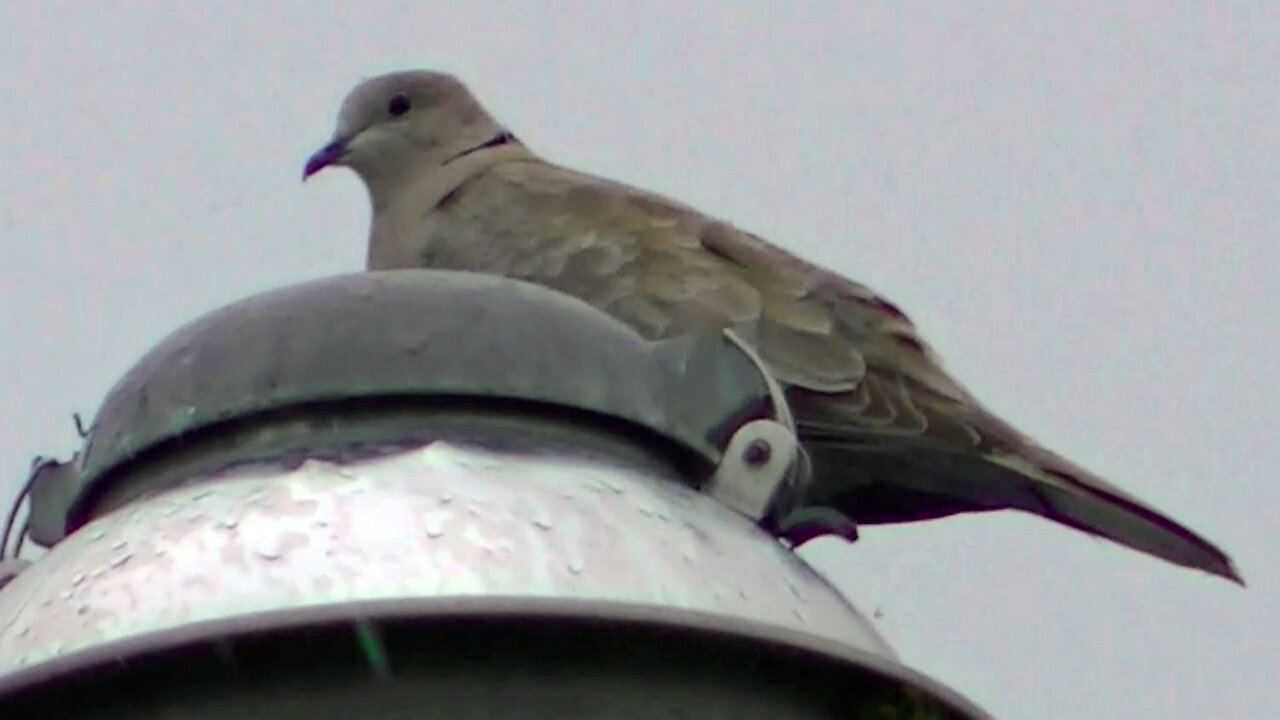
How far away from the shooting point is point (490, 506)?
191 cm

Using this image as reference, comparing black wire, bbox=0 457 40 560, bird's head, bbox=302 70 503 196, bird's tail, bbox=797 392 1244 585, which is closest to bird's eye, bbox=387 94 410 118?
bird's head, bbox=302 70 503 196

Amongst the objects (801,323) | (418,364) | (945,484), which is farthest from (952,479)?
(418,364)

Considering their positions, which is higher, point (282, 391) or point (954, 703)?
point (282, 391)

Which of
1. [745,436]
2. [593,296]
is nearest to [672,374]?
[745,436]

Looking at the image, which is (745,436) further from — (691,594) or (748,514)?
(691,594)

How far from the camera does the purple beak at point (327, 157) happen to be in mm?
5910

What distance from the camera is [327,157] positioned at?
5.98 metres

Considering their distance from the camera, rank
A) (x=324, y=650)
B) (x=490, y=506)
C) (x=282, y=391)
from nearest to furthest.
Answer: (x=324, y=650) < (x=490, y=506) < (x=282, y=391)

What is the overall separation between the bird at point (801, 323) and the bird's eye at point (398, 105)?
0.49 m

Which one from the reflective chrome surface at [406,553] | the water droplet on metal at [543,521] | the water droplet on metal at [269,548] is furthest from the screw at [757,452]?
the water droplet on metal at [269,548]

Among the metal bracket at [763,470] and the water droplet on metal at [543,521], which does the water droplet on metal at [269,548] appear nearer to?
the water droplet on metal at [543,521]

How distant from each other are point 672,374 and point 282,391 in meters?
0.32

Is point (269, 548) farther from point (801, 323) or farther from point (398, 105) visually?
point (398, 105)

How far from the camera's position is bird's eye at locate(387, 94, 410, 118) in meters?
6.16
